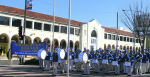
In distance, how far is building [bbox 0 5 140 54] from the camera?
33406 mm

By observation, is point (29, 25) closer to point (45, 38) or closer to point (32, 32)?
point (32, 32)

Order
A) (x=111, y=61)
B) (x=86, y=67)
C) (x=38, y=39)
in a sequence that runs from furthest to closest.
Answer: (x=38, y=39) < (x=111, y=61) < (x=86, y=67)

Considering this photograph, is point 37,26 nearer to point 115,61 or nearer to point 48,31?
point 48,31

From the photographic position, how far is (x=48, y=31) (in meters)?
40.4

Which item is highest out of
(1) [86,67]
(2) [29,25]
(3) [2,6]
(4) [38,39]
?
(3) [2,6]

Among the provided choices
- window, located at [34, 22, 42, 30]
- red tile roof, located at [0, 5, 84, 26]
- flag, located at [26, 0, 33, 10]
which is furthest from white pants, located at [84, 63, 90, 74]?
window, located at [34, 22, 42, 30]

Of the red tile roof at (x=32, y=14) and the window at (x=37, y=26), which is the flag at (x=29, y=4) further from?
the window at (x=37, y=26)

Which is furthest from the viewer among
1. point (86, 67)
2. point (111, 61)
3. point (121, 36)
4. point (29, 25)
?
point (121, 36)

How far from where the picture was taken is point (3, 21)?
32.5 metres

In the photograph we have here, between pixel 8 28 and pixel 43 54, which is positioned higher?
pixel 8 28

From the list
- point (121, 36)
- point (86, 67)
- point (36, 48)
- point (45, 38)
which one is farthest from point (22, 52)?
point (121, 36)

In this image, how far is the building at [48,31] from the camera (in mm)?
33406

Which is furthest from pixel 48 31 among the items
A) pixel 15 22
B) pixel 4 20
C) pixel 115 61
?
pixel 115 61

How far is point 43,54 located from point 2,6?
21810mm
